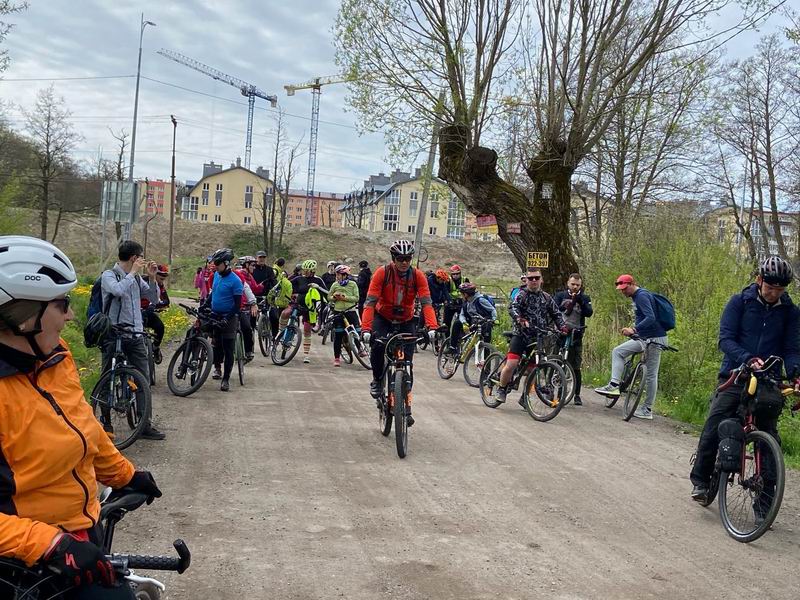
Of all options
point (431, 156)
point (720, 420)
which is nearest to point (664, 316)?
point (720, 420)

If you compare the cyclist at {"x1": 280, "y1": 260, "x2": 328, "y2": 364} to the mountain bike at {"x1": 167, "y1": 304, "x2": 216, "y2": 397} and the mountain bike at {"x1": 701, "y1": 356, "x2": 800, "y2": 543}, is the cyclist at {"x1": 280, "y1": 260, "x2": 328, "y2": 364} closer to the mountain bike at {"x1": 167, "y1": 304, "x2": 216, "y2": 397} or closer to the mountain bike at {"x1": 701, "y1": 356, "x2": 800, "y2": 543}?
the mountain bike at {"x1": 167, "y1": 304, "x2": 216, "y2": 397}

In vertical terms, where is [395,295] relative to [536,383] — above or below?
above

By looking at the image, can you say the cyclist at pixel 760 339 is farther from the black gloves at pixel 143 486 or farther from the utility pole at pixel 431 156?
the utility pole at pixel 431 156

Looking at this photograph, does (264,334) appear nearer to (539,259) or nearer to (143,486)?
(539,259)

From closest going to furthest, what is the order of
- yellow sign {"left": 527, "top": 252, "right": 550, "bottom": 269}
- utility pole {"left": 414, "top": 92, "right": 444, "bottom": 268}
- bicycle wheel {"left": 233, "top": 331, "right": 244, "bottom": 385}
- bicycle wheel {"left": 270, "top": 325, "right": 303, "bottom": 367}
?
bicycle wheel {"left": 233, "top": 331, "right": 244, "bottom": 385} < bicycle wheel {"left": 270, "top": 325, "right": 303, "bottom": 367} < yellow sign {"left": 527, "top": 252, "right": 550, "bottom": 269} < utility pole {"left": 414, "top": 92, "right": 444, "bottom": 268}

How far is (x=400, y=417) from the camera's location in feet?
24.6

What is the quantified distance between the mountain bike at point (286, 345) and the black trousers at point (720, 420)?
378 inches

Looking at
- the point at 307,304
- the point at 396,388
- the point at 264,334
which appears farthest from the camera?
the point at 264,334

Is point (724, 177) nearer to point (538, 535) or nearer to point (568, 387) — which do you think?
point (568, 387)

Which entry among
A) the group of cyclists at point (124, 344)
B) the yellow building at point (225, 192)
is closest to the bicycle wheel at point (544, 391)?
the group of cyclists at point (124, 344)

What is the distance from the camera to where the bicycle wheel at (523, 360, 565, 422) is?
991 cm

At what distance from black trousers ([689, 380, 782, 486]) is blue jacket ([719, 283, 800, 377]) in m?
0.27

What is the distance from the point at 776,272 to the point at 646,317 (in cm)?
487

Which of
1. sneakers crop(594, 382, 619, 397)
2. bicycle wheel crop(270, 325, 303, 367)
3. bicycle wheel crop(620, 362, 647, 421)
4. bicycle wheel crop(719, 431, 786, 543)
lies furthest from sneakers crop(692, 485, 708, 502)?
bicycle wheel crop(270, 325, 303, 367)
